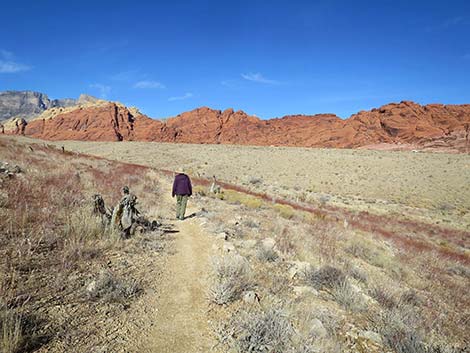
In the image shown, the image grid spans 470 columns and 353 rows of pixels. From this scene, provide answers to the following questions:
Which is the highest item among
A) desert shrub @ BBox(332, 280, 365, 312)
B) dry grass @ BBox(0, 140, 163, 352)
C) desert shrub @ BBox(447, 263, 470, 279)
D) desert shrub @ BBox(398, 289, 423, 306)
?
dry grass @ BBox(0, 140, 163, 352)

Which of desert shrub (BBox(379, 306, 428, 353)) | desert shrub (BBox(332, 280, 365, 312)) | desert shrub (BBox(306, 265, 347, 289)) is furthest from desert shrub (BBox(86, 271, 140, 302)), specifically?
desert shrub (BBox(379, 306, 428, 353))

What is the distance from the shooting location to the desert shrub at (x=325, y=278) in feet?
17.1

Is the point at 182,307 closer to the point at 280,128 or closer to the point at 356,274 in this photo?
the point at 356,274

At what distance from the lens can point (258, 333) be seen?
10.3ft

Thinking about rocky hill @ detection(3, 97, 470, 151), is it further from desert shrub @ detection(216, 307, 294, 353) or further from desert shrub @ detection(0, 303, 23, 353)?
desert shrub @ detection(0, 303, 23, 353)

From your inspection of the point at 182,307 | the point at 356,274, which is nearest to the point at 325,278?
the point at 356,274

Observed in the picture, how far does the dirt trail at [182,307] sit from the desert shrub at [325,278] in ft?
6.81

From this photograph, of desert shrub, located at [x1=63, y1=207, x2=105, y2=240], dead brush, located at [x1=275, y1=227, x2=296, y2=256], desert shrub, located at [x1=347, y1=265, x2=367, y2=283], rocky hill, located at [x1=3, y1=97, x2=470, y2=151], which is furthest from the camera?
rocky hill, located at [x1=3, y1=97, x2=470, y2=151]

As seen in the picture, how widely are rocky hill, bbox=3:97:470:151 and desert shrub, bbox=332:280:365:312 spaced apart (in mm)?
73778

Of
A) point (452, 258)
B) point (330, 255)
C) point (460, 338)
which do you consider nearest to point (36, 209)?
point (330, 255)

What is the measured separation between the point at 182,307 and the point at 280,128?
10501 cm

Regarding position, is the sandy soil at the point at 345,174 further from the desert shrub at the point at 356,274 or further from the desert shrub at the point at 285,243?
the desert shrub at the point at 356,274

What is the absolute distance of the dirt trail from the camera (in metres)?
3.05

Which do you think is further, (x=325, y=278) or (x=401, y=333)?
(x=325, y=278)
